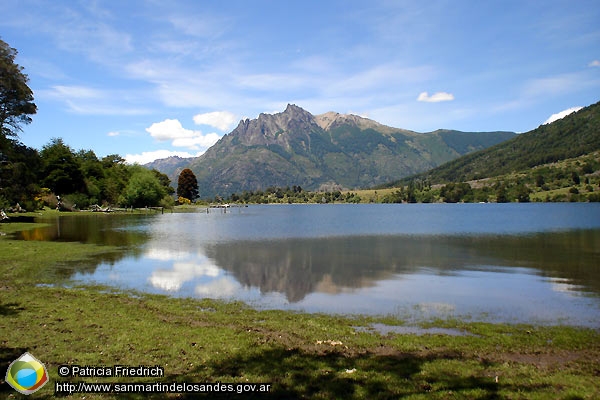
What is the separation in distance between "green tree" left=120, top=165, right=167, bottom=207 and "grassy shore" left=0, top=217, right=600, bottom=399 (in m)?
127

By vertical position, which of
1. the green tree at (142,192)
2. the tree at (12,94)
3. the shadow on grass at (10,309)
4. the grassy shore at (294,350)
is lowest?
the grassy shore at (294,350)

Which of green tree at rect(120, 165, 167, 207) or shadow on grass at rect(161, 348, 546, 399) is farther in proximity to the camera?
green tree at rect(120, 165, 167, 207)

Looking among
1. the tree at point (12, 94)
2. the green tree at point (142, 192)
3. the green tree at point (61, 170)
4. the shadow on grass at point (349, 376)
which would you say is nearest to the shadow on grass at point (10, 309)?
the shadow on grass at point (349, 376)

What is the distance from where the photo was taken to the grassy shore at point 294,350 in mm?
10078

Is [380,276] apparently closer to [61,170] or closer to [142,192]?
[61,170]

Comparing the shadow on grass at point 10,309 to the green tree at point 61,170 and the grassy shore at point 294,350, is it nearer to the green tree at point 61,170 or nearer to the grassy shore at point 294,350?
the grassy shore at point 294,350

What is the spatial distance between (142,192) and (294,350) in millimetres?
140868

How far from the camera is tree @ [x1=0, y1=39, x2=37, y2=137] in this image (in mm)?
45594

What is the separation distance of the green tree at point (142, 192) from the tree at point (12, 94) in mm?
84612

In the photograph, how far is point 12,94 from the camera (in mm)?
49969

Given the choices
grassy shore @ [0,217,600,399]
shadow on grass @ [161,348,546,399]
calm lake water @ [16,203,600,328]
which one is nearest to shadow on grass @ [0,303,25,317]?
grassy shore @ [0,217,600,399]

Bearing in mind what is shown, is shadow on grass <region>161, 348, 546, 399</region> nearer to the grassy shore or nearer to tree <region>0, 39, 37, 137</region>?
the grassy shore

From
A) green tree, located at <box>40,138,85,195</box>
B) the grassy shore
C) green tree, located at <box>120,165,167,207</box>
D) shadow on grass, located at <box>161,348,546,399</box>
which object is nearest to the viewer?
shadow on grass, located at <box>161,348,546,399</box>

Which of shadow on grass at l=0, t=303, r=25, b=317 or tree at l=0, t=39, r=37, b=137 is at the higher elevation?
tree at l=0, t=39, r=37, b=137
